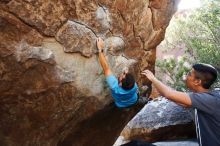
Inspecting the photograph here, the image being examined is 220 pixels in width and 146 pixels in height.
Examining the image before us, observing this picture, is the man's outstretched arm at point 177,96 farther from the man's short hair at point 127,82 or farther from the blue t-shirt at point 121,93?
the blue t-shirt at point 121,93

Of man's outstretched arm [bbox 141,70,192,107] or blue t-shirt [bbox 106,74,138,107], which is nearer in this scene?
man's outstretched arm [bbox 141,70,192,107]

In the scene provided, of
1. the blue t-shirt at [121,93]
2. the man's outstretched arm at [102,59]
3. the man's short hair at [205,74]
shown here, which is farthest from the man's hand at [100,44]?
the man's short hair at [205,74]

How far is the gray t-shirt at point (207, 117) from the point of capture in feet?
13.5

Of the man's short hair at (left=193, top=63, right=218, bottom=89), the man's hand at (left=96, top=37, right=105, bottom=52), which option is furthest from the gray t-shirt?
the man's hand at (left=96, top=37, right=105, bottom=52)

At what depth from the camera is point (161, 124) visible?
31.0 ft

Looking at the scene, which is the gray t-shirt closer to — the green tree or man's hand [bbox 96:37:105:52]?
man's hand [bbox 96:37:105:52]

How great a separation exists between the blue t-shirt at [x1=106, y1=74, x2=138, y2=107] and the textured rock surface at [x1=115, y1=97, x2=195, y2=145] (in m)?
4.06

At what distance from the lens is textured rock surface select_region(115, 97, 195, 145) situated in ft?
30.6

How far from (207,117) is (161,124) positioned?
534 centimetres

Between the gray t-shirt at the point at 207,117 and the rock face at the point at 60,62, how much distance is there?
62.8 inches

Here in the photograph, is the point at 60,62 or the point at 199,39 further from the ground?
the point at 60,62

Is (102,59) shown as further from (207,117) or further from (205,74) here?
(207,117)

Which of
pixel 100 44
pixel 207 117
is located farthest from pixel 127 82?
pixel 207 117

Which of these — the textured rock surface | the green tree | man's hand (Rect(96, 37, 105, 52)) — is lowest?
the textured rock surface
